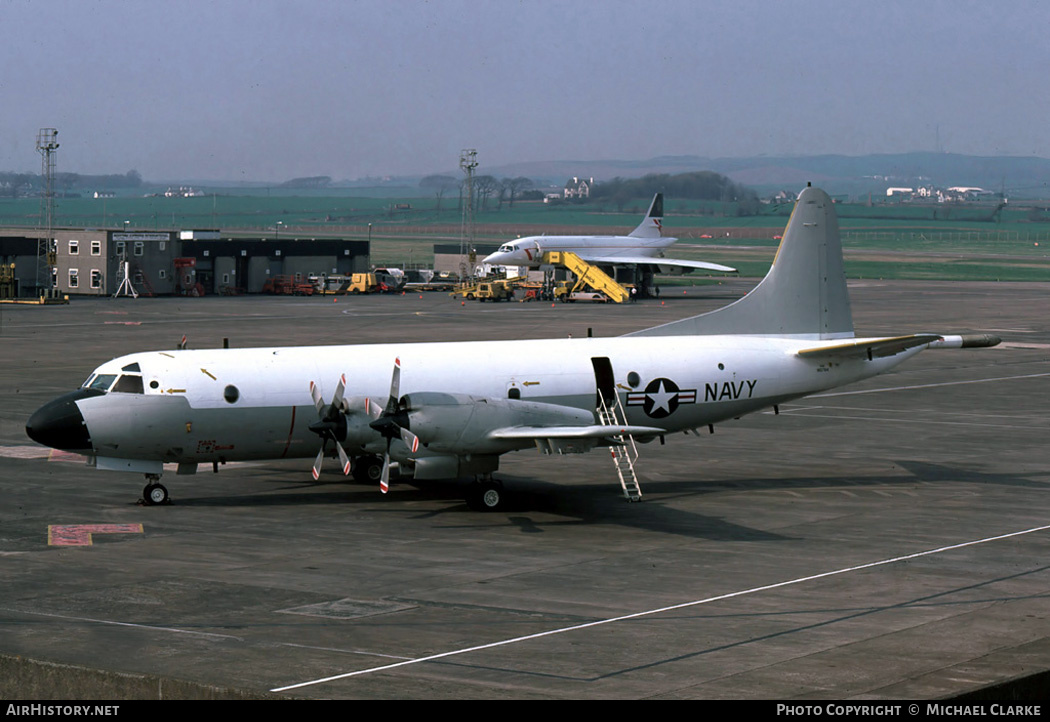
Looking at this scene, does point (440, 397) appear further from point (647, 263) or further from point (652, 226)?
point (652, 226)

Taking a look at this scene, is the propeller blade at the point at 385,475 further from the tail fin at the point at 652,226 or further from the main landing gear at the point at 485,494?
the tail fin at the point at 652,226

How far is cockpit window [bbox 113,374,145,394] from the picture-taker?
100 feet

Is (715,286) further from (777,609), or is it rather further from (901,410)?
(777,609)

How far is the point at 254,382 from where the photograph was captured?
31125 mm

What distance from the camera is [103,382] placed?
1217 inches

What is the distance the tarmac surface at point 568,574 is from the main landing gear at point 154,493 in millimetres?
466

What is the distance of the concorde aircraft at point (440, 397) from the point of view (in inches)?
1162

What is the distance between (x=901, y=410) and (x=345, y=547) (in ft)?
95.4

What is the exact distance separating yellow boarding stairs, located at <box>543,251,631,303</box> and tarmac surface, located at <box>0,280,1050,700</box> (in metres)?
66.9

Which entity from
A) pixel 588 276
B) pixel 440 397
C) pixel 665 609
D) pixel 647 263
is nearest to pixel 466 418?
pixel 440 397

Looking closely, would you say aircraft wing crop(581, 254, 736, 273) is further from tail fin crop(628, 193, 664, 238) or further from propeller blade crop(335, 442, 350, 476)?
propeller blade crop(335, 442, 350, 476)

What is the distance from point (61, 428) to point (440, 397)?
8.78 meters
